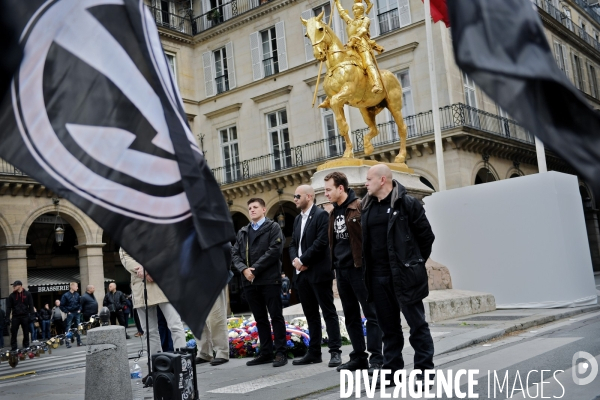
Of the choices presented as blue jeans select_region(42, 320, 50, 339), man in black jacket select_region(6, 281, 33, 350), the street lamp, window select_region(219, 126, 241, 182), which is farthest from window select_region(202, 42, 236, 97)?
man in black jacket select_region(6, 281, 33, 350)

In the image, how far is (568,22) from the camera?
33.0 m

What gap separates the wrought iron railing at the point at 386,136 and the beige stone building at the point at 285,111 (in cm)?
5

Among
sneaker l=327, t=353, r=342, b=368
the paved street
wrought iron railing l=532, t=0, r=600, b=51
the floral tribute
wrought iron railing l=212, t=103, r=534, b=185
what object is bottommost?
the paved street

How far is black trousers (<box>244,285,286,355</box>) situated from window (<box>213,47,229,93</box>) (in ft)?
85.2

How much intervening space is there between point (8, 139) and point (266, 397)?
3.55 meters

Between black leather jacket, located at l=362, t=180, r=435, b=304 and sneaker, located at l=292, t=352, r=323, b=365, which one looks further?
sneaker, located at l=292, t=352, r=323, b=365

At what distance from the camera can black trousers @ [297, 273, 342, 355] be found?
6.80 meters

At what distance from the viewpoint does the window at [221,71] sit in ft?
106

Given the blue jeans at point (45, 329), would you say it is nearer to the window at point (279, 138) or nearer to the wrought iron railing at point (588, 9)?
the window at point (279, 138)

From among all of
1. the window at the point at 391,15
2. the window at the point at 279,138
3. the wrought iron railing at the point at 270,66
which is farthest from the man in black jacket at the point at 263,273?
the wrought iron railing at the point at 270,66

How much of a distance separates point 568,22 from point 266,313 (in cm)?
3068

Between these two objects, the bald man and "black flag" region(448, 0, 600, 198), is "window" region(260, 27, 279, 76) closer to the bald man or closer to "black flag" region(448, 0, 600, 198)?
the bald man

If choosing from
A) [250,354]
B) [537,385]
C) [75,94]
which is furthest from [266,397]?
[75,94]

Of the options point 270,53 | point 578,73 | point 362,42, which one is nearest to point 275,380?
point 362,42
